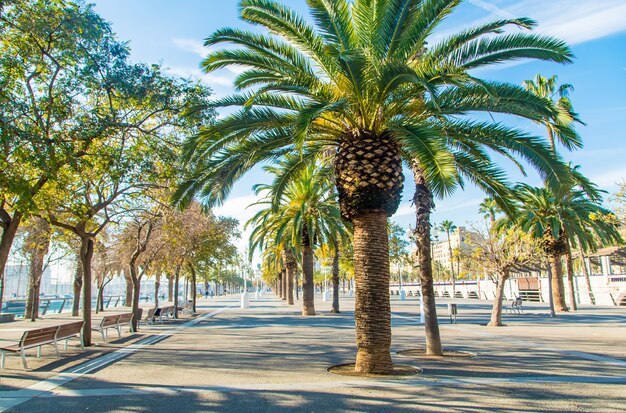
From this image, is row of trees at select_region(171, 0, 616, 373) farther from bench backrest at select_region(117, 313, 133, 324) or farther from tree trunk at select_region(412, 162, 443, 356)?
bench backrest at select_region(117, 313, 133, 324)

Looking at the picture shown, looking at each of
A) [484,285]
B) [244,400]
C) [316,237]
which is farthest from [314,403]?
[484,285]

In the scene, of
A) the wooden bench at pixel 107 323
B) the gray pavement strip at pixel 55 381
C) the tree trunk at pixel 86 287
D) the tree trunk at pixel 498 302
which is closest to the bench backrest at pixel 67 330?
the tree trunk at pixel 86 287

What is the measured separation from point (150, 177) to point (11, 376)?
5.71 meters

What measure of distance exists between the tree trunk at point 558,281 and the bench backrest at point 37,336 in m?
24.9

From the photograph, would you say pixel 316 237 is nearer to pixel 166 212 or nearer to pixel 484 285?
pixel 166 212

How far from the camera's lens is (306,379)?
9.12 metres

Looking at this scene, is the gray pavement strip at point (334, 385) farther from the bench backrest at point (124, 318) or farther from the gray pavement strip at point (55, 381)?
the bench backrest at point (124, 318)

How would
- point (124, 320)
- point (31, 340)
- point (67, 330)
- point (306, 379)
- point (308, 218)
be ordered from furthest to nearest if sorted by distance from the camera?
point (308, 218), point (124, 320), point (67, 330), point (31, 340), point (306, 379)

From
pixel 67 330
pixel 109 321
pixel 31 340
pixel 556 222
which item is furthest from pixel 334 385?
pixel 556 222

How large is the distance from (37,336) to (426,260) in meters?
9.65

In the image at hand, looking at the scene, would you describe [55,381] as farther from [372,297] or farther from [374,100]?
[374,100]

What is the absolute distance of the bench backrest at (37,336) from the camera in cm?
1050

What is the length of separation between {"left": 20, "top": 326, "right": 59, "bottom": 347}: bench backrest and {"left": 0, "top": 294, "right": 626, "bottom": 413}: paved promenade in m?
0.54

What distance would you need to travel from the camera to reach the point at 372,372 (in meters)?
9.35
